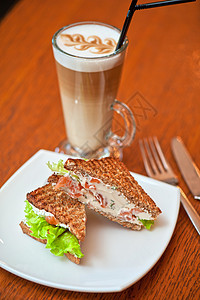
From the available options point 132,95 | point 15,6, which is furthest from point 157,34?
point 15,6

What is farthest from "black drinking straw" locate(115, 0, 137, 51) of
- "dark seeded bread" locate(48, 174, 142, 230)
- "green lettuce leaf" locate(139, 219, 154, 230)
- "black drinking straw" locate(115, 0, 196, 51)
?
"green lettuce leaf" locate(139, 219, 154, 230)

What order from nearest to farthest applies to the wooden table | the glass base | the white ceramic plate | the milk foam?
1. the white ceramic plate
2. the wooden table
3. the milk foam
4. the glass base

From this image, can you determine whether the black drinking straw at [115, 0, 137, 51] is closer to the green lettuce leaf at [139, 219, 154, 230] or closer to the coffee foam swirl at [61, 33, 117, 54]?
the coffee foam swirl at [61, 33, 117, 54]

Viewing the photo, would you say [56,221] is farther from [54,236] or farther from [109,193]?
[109,193]

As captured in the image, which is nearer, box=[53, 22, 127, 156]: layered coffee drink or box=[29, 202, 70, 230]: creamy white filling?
box=[29, 202, 70, 230]: creamy white filling

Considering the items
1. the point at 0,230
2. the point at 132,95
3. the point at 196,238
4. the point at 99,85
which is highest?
the point at 99,85

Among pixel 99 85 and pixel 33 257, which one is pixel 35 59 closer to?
pixel 99 85

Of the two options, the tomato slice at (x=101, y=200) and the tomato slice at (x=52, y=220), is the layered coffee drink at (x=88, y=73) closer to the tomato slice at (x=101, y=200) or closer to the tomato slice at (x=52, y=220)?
the tomato slice at (x=101, y=200)
